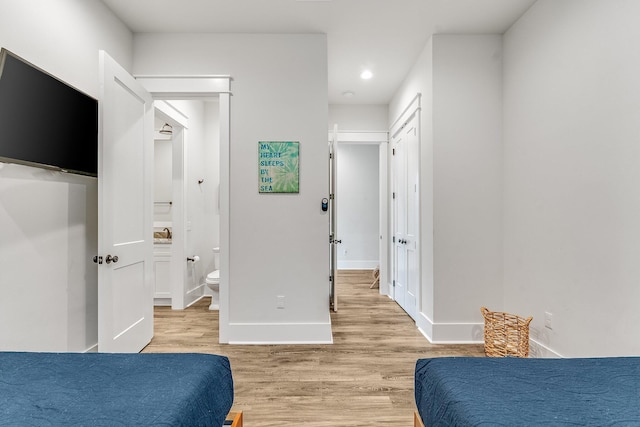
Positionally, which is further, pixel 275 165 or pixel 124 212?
pixel 275 165

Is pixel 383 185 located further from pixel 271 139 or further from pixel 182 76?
pixel 182 76

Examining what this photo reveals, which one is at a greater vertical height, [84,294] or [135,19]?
[135,19]

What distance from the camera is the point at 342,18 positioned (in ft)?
9.29

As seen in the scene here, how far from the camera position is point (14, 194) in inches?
71.7

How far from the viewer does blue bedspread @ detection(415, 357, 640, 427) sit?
909 mm

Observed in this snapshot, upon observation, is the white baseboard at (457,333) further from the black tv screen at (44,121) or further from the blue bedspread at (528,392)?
the black tv screen at (44,121)

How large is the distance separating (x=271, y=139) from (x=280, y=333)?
1757 mm

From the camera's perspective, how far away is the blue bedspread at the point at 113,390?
889 mm

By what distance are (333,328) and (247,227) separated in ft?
4.47

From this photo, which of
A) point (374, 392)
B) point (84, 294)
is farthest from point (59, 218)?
point (374, 392)

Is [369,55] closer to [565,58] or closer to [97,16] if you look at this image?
[565,58]

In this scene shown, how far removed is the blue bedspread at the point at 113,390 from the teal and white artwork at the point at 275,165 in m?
1.86

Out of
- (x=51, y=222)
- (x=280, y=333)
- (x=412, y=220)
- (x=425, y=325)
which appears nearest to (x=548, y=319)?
(x=425, y=325)

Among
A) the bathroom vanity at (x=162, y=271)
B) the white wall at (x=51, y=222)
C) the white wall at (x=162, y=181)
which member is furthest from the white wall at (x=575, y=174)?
the white wall at (x=162, y=181)
